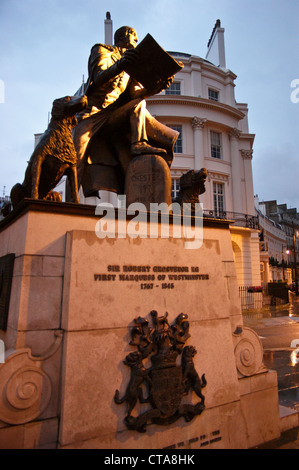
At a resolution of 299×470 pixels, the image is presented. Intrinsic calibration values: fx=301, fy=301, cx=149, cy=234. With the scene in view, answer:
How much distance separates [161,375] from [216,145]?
27439 millimetres

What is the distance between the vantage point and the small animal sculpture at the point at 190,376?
2.83 m

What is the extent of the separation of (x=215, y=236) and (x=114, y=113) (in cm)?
237

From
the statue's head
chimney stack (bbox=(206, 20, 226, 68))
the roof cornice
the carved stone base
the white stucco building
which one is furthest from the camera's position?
chimney stack (bbox=(206, 20, 226, 68))

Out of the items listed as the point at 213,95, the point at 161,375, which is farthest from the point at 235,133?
the point at 161,375

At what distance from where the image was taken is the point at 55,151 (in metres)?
3.41

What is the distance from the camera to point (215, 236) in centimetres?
368

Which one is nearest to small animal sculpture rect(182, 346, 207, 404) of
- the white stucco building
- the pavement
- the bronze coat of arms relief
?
the bronze coat of arms relief

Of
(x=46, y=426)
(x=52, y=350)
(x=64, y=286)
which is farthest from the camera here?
(x=64, y=286)

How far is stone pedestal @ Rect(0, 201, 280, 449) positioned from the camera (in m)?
2.32

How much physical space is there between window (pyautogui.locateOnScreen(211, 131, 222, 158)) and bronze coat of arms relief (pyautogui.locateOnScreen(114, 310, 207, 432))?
87.1 ft

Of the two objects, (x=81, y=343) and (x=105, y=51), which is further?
(x=105, y=51)

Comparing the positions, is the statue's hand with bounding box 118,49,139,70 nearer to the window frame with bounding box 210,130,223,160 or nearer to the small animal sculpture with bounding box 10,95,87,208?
the small animal sculpture with bounding box 10,95,87,208
